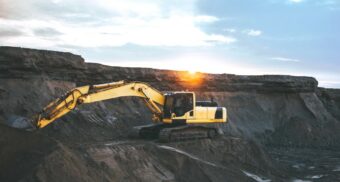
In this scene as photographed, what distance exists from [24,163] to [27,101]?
10301 millimetres

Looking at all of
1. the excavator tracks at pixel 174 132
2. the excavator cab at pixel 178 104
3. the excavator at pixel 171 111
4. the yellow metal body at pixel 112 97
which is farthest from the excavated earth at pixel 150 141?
the excavator cab at pixel 178 104

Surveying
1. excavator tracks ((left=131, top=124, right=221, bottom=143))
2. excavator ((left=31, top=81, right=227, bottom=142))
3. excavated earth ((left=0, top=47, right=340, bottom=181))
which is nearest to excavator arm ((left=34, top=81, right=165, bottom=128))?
excavator ((left=31, top=81, right=227, bottom=142))

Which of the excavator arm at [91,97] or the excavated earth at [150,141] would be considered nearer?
the excavated earth at [150,141]

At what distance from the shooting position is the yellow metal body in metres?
15.0

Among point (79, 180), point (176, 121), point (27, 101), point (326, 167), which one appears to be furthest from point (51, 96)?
point (326, 167)

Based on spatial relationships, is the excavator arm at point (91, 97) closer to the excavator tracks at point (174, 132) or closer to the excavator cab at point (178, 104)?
the excavator cab at point (178, 104)

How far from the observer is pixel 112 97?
1670cm

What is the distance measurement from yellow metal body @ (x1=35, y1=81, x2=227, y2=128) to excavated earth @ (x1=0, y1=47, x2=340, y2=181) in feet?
2.66

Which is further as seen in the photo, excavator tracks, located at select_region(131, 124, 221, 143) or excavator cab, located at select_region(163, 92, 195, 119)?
excavator cab, located at select_region(163, 92, 195, 119)

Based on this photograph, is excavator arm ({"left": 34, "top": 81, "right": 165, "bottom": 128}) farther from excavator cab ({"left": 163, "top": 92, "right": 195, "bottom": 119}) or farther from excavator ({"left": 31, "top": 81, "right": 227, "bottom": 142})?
excavator cab ({"left": 163, "top": 92, "right": 195, "bottom": 119})

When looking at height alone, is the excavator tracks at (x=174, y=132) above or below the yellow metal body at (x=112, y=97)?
below

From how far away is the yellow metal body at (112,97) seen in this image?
15.0m

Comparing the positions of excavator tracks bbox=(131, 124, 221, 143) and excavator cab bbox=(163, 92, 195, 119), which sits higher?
excavator cab bbox=(163, 92, 195, 119)

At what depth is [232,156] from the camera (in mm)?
19156
